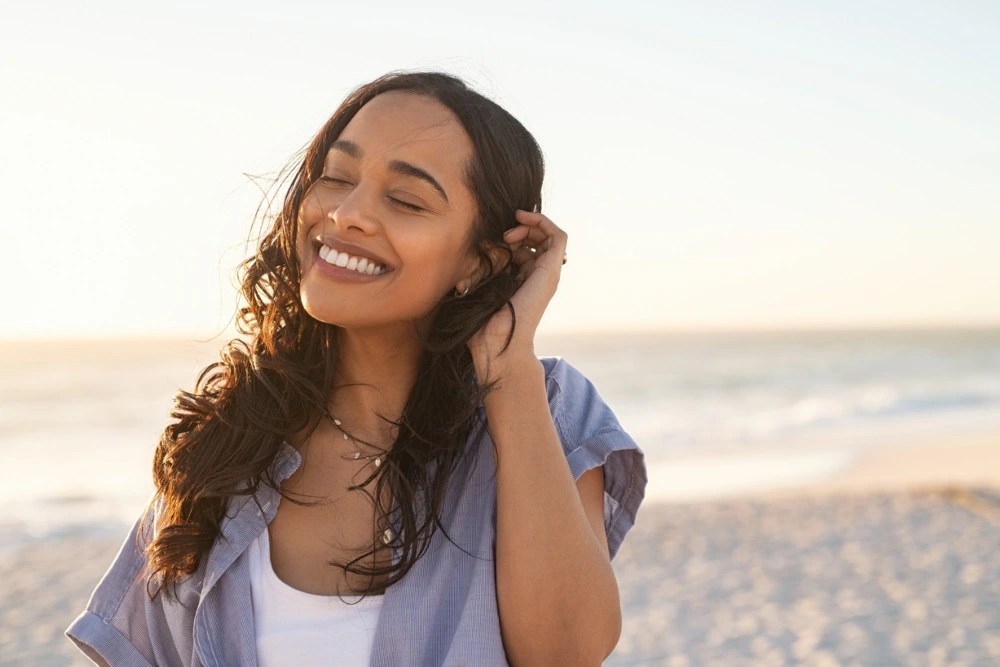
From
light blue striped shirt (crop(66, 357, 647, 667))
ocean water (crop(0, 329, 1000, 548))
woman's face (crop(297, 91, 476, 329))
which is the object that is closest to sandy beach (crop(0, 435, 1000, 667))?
ocean water (crop(0, 329, 1000, 548))

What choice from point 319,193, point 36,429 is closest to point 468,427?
point 319,193

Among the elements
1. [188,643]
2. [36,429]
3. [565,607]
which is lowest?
[36,429]

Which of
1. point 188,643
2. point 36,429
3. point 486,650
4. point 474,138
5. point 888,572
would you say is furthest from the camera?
point 36,429

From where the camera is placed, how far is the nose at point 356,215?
214cm

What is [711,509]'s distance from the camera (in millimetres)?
10227

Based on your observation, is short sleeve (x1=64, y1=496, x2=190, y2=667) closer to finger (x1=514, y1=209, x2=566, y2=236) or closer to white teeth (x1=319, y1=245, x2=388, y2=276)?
white teeth (x1=319, y1=245, x2=388, y2=276)

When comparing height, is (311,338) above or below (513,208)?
below

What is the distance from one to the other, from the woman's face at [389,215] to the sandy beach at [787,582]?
4405 mm

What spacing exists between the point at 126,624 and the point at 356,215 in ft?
3.49

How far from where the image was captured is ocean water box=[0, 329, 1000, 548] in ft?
39.7

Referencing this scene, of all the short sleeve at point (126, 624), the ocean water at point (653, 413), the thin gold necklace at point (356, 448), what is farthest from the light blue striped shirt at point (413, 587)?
the ocean water at point (653, 413)

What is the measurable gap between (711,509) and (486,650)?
8623 mm

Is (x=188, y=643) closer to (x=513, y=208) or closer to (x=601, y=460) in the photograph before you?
(x=601, y=460)

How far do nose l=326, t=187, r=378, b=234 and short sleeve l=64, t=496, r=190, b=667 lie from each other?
84cm
